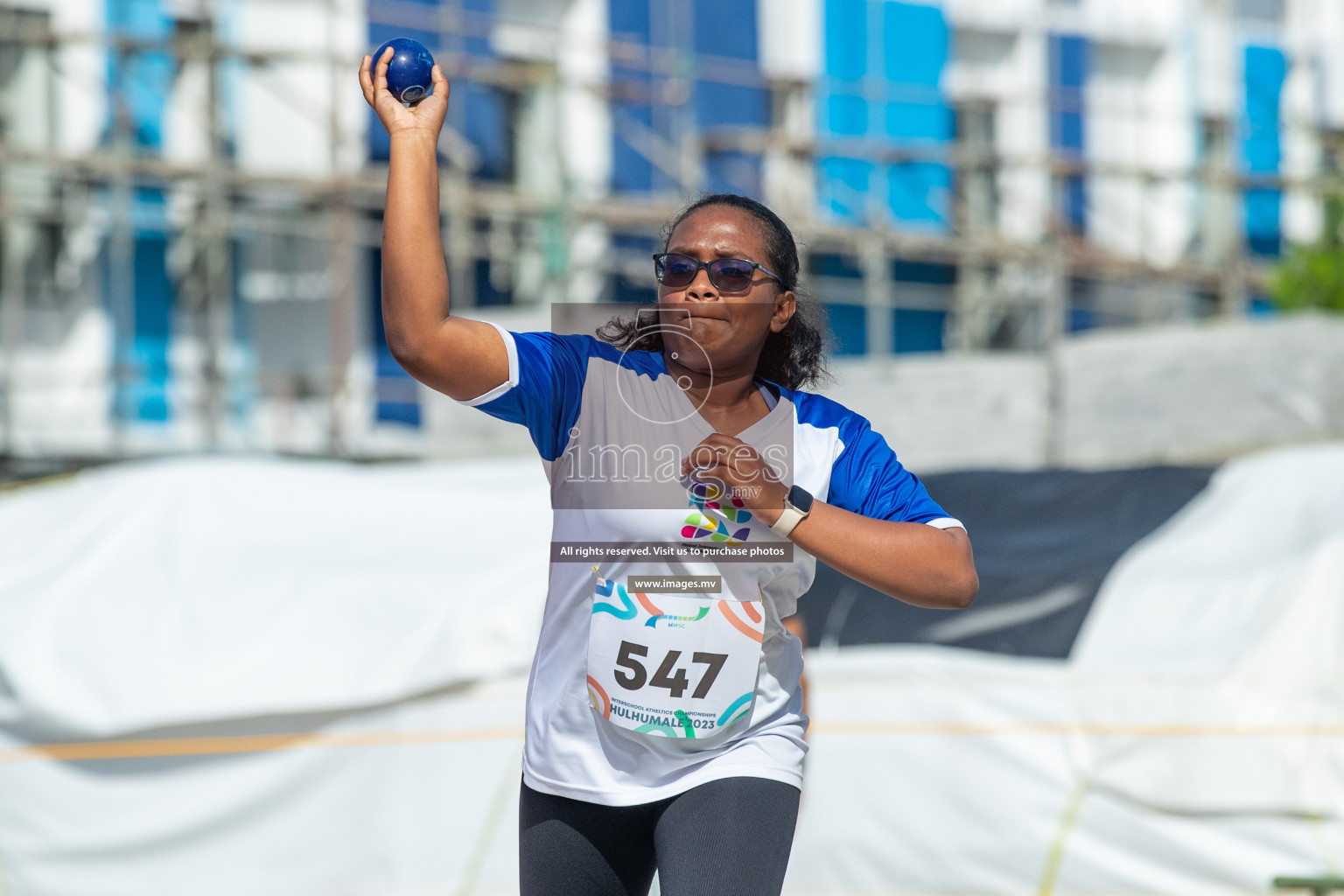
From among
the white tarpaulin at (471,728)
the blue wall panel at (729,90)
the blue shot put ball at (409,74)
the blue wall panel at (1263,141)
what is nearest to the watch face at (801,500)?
the blue shot put ball at (409,74)

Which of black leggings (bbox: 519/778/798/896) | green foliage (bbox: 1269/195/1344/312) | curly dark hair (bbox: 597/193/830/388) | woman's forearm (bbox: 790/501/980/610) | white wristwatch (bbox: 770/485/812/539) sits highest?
green foliage (bbox: 1269/195/1344/312)

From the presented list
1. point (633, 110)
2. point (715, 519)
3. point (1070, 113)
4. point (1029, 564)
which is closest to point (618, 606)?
point (715, 519)

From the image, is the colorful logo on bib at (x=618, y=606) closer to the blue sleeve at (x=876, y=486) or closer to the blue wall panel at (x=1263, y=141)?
the blue sleeve at (x=876, y=486)

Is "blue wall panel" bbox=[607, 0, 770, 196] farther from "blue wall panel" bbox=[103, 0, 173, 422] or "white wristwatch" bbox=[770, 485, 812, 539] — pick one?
"white wristwatch" bbox=[770, 485, 812, 539]

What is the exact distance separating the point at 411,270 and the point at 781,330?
0.73m

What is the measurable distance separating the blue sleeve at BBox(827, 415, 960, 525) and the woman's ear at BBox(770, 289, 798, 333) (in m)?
0.19

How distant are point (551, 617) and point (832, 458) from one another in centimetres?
45

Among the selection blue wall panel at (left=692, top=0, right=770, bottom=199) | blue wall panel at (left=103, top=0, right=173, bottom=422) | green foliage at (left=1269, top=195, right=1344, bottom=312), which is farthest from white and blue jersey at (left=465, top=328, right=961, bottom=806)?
blue wall panel at (left=692, top=0, right=770, bottom=199)

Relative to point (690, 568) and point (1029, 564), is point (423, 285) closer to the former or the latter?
point (690, 568)

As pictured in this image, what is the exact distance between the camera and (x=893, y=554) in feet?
6.57

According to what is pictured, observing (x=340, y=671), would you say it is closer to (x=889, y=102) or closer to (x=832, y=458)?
(x=832, y=458)

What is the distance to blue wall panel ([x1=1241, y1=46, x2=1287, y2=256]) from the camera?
21.4m

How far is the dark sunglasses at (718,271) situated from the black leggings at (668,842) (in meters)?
0.68

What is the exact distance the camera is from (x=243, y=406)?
13.9m
